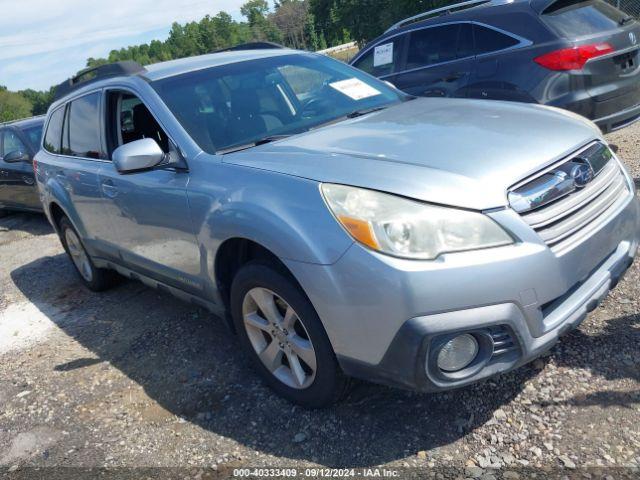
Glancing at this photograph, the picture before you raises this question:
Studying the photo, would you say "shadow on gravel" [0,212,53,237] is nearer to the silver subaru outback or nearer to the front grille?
the silver subaru outback

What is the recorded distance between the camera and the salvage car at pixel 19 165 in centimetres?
831

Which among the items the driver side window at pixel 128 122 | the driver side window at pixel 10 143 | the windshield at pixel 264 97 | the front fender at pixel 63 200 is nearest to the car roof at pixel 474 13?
the windshield at pixel 264 97

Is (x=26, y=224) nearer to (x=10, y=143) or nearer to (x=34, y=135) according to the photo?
(x=10, y=143)

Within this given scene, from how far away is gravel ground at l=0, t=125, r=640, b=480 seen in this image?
96.4 inches

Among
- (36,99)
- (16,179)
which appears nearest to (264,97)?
(16,179)

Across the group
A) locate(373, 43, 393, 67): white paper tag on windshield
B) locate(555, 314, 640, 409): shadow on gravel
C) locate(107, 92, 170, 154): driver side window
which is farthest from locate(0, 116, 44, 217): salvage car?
locate(555, 314, 640, 409): shadow on gravel

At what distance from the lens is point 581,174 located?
257cm

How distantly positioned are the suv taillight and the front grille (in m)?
2.70

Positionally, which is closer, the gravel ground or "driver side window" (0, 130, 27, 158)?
the gravel ground

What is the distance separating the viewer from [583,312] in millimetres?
2455

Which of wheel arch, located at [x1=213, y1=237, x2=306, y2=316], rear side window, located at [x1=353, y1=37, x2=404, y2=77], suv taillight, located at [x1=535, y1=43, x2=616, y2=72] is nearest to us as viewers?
wheel arch, located at [x1=213, y1=237, x2=306, y2=316]

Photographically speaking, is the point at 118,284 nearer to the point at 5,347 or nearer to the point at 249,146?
the point at 5,347

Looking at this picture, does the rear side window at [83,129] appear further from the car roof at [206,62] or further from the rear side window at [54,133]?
the car roof at [206,62]

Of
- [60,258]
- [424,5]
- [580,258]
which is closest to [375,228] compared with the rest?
[580,258]
